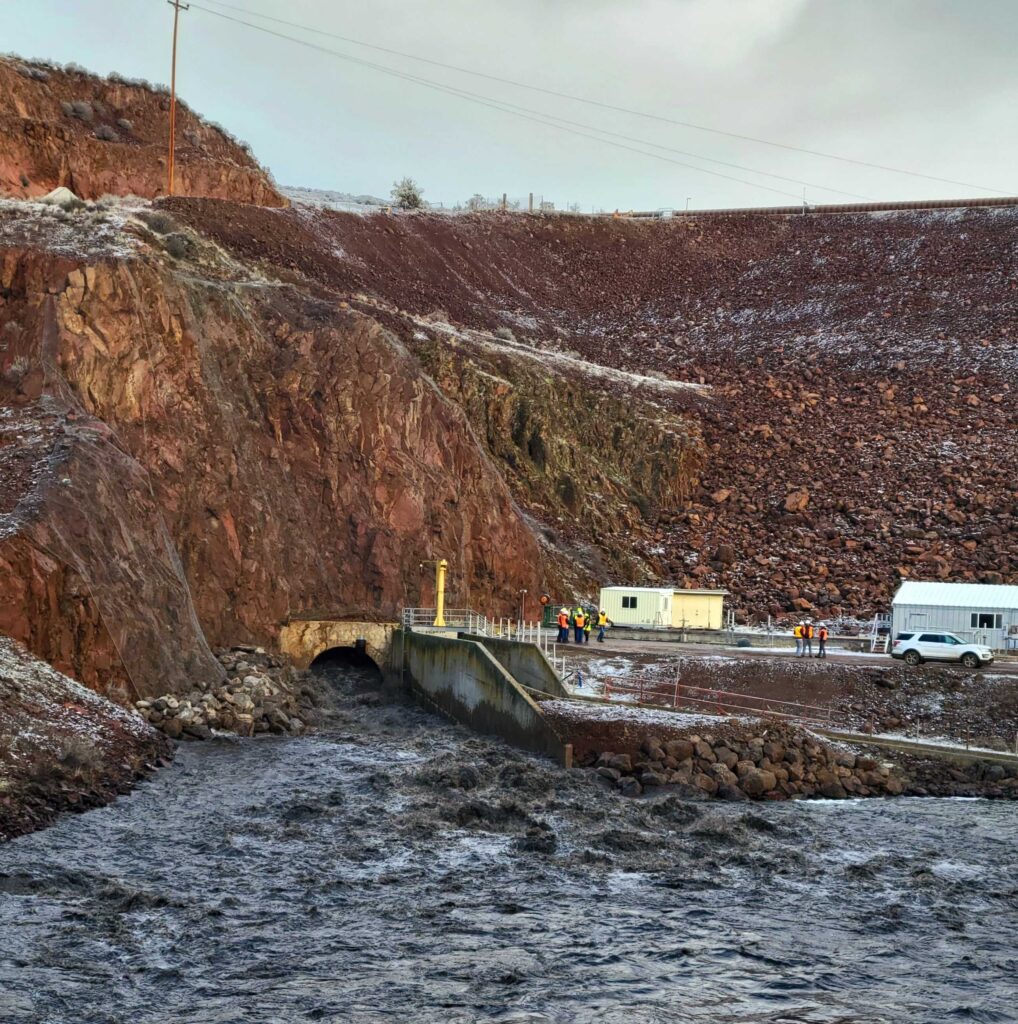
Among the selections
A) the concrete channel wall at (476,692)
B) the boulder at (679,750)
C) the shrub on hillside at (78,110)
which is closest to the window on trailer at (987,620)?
the concrete channel wall at (476,692)

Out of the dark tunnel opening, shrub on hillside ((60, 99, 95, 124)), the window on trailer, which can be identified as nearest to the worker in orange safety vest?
the dark tunnel opening

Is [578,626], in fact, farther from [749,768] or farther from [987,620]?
[749,768]

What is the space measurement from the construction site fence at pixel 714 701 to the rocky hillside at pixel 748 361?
18.7 meters

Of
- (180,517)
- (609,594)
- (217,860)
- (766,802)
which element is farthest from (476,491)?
(217,860)

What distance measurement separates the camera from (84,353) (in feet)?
143

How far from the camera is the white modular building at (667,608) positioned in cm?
5112

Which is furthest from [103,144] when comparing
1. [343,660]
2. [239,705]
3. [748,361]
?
[239,705]

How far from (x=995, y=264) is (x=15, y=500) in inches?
3226

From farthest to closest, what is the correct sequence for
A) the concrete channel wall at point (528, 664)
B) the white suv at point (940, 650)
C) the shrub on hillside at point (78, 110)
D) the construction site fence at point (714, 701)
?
the shrub on hillside at point (78, 110)
the white suv at point (940, 650)
the concrete channel wall at point (528, 664)
the construction site fence at point (714, 701)

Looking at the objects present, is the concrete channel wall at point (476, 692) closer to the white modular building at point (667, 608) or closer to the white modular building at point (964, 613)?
the white modular building at point (667, 608)

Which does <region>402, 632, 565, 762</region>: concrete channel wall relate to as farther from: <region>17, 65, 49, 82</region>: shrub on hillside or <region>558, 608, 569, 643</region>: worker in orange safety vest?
<region>17, 65, 49, 82</region>: shrub on hillside

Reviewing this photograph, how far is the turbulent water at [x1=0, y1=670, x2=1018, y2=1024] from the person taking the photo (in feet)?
51.4

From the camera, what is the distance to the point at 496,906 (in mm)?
19547

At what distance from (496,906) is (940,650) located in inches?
992
